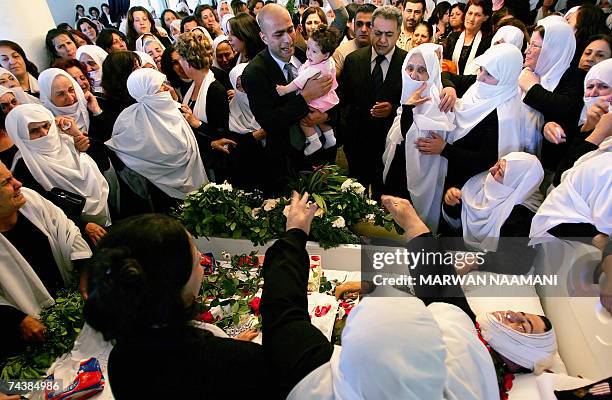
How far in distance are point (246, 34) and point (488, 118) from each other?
95.5 inches

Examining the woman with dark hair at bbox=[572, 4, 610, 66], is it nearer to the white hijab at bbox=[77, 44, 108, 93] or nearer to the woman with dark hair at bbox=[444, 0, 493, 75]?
the woman with dark hair at bbox=[444, 0, 493, 75]

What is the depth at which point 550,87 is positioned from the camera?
3.09 m

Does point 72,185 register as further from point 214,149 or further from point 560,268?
point 560,268

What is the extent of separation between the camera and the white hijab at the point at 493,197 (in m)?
2.36

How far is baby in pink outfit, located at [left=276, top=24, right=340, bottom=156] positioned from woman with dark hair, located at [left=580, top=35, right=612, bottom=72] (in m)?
1.83

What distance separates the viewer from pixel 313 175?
294cm

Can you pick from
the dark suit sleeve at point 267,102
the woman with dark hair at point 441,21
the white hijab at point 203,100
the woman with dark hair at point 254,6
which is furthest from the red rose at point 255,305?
the woman with dark hair at point 254,6

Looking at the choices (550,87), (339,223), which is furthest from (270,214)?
(550,87)

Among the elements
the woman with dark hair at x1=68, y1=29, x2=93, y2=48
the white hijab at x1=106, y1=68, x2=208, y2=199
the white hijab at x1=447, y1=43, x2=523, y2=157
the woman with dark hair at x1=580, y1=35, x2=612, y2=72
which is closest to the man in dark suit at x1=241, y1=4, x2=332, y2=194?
the white hijab at x1=106, y1=68, x2=208, y2=199

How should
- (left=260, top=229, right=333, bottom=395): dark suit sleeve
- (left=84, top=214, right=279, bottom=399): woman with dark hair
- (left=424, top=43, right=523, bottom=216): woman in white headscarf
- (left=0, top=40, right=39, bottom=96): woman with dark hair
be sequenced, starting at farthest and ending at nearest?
(left=0, top=40, right=39, bottom=96): woman with dark hair < (left=424, top=43, right=523, bottom=216): woman in white headscarf < (left=260, top=229, right=333, bottom=395): dark suit sleeve < (left=84, top=214, right=279, bottom=399): woman with dark hair

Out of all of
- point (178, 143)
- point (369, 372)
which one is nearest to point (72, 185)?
point (178, 143)

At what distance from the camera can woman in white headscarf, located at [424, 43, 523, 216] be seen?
2.56 meters

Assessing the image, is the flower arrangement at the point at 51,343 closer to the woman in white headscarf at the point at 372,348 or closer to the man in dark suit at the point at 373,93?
the woman in white headscarf at the point at 372,348

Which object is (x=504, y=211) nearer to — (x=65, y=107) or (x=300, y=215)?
(x=300, y=215)
